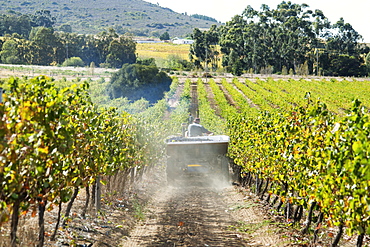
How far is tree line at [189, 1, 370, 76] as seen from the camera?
106375 mm

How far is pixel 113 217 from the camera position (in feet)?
34.2

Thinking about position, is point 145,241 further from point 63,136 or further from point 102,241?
point 63,136

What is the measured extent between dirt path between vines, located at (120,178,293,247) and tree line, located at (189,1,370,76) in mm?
85191

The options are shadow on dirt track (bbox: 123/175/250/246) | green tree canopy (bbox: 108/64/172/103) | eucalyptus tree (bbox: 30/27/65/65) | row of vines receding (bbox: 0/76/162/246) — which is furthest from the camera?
eucalyptus tree (bbox: 30/27/65/65)

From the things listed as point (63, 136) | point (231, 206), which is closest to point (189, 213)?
point (231, 206)

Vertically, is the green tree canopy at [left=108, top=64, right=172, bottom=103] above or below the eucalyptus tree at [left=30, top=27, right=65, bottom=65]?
below

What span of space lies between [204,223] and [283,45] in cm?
10645

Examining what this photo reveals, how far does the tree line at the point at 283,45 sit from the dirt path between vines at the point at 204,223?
85.2m

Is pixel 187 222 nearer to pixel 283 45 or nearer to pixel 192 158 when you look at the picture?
pixel 192 158

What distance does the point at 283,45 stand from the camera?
112250 mm

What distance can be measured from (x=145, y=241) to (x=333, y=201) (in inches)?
139

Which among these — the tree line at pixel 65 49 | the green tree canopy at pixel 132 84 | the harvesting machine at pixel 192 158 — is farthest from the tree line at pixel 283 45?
the harvesting machine at pixel 192 158

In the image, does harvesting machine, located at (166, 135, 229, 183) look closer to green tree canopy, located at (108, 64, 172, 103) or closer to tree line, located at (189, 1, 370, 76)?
green tree canopy, located at (108, 64, 172, 103)

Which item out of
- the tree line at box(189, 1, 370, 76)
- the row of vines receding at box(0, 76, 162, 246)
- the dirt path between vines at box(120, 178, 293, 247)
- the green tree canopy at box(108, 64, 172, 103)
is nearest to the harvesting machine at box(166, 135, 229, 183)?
the dirt path between vines at box(120, 178, 293, 247)
